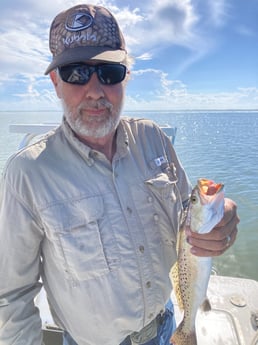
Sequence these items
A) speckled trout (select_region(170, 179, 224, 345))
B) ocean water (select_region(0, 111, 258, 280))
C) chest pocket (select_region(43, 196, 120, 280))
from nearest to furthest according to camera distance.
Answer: speckled trout (select_region(170, 179, 224, 345)) < chest pocket (select_region(43, 196, 120, 280)) < ocean water (select_region(0, 111, 258, 280))

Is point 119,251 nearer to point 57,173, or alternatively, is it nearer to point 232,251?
point 57,173

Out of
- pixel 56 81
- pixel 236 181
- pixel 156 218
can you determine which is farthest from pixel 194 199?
pixel 236 181

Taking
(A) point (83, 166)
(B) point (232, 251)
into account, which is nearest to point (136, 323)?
(A) point (83, 166)

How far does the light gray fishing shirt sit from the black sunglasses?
0.28m

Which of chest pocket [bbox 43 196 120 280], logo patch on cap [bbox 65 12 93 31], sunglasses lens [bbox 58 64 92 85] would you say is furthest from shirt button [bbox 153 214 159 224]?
logo patch on cap [bbox 65 12 93 31]

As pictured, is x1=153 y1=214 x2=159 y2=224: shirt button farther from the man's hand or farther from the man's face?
the man's face

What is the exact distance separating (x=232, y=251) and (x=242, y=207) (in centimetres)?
378

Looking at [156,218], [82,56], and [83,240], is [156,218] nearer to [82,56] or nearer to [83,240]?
[83,240]

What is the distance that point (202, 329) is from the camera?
2906 mm

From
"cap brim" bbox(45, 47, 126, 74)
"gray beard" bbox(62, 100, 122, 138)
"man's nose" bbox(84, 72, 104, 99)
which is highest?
"cap brim" bbox(45, 47, 126, 74)

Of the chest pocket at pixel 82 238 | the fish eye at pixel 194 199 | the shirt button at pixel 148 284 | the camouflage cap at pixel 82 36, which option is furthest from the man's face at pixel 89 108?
the shirt button at pixel 148 284

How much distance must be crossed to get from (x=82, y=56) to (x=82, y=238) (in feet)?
3.31

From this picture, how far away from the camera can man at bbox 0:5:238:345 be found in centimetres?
168

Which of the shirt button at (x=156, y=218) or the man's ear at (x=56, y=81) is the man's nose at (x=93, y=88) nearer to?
the man's ear at (x=56, y=81)
